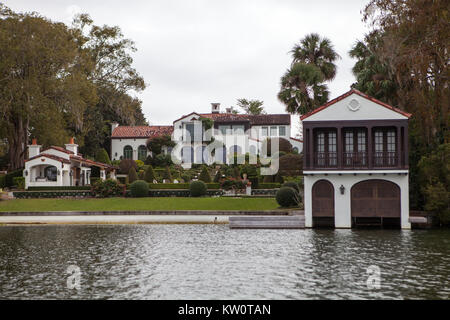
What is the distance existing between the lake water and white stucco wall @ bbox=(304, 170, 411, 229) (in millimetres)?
1490

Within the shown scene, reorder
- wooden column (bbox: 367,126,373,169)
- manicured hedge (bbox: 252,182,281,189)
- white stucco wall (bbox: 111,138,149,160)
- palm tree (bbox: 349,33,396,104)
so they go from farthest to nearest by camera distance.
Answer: white stucco wall (bbox: 111,138,149,160)
manicured hedge (bbox: 252,182,281,189)
palm tree (bbox: 349,33,396,104)
wooden column (bbox: 367,126,373,169)

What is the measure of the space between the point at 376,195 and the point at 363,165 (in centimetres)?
175

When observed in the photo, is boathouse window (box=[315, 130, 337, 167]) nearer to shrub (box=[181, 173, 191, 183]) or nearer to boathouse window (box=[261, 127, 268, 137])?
shrub (box=[181, 173, 191, 183])

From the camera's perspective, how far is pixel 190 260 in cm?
1892

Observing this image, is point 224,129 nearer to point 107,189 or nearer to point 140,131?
point 140,131

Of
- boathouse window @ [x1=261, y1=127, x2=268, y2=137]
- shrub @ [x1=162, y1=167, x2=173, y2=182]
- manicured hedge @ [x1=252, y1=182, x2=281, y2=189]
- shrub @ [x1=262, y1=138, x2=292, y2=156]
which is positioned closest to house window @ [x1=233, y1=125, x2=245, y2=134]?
boathouse window @ [x1=261, y1=127, x2=268, y2=137]

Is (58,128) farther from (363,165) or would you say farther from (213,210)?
(363,165)

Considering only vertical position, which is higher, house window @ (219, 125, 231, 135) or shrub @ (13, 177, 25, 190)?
house window @ (219, 125, 231, 135)

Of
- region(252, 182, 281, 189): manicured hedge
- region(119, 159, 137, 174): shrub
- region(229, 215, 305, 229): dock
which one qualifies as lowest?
region(229, 215, 305, 229): dock

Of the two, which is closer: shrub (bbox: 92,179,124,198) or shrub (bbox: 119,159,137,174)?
shrub (bbox: 92,179,124,198)

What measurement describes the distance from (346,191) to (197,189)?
15334mm

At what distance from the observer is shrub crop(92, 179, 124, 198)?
4300 centimetres

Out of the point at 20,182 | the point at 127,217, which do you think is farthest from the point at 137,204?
the point at 20,182

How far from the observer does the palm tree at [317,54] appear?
48719 mm
